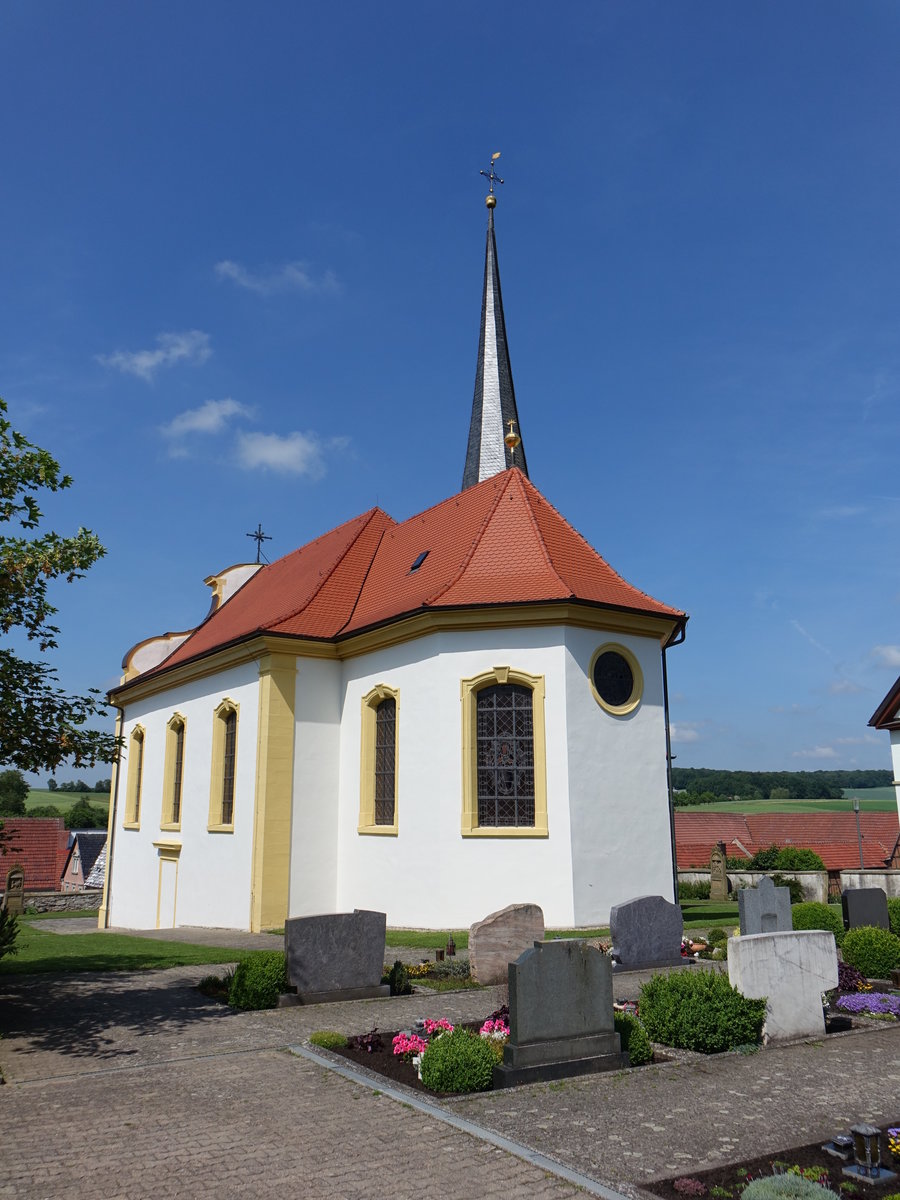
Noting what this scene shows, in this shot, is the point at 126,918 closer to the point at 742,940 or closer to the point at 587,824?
the point at 587,824

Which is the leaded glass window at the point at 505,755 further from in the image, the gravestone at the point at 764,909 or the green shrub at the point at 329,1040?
the green shrub at the point at 329,1040

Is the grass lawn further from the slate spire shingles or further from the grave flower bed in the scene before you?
the slate spire shingles

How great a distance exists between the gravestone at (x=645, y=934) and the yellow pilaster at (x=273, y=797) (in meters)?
8.31

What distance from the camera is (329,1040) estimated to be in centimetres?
818

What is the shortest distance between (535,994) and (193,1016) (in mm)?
4203

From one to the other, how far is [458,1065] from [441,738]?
1024cm

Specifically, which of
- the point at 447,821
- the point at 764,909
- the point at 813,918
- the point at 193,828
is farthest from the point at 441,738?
the point at 193,828

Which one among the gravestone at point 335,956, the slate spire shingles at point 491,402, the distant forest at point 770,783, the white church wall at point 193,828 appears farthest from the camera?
the distant forest at point 770,783

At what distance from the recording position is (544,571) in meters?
17.7

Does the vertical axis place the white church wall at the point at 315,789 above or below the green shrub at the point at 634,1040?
above

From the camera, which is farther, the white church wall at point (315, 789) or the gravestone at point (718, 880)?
the gravestone at point (718, 880)

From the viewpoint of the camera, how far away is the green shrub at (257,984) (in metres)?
9.87

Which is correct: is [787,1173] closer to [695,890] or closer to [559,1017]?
[559,1017]

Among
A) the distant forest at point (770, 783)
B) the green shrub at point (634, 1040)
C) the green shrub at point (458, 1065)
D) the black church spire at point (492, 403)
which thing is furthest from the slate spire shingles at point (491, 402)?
the distant forest at point (770, 783)
